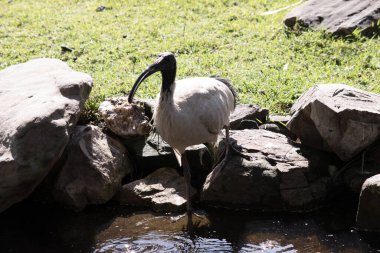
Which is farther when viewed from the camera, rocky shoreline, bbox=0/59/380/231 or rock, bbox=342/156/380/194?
rock, bbox=342/156/380/194

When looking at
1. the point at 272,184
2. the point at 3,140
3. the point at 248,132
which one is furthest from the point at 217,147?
the point at 3,140

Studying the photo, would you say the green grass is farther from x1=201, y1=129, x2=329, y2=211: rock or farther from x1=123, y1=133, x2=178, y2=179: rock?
x1=201, y1=129, x2=329, y2=211: rock

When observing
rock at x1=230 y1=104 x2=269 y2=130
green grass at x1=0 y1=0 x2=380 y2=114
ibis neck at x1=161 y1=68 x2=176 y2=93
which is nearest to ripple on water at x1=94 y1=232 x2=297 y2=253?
ibis neck at x1=161 y1=68 x2=176 y2=93

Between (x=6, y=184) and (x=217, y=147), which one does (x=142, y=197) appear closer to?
(x=217, y=147)

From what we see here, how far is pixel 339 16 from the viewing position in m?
9.88

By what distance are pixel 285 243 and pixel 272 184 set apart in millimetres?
729

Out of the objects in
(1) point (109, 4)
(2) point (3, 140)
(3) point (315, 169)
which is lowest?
(3) point (315, 169)

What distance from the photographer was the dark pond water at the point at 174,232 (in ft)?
17.2

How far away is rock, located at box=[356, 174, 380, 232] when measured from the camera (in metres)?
5.14

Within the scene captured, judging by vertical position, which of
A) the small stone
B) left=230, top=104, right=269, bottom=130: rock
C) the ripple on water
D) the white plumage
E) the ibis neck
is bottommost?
the ripple on water

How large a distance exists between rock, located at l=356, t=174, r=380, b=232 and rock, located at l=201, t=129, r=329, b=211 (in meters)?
0.59

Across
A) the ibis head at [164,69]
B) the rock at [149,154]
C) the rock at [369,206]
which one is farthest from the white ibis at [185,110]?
the rock at [369,206]

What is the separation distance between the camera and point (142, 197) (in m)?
6.07

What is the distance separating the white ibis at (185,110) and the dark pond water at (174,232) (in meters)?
0.39
